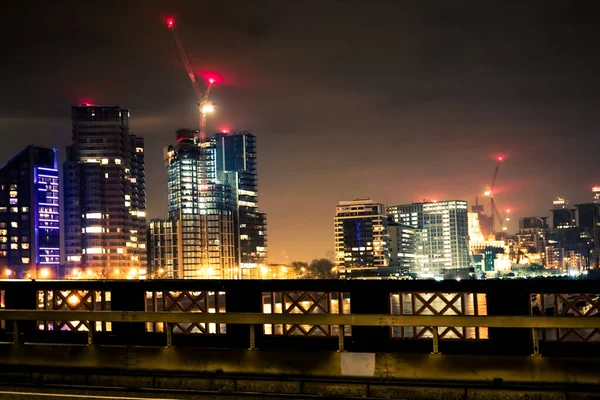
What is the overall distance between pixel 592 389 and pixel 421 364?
317 cm

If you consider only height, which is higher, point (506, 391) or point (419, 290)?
point (419, 290)

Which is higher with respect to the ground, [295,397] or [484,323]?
[484,323]

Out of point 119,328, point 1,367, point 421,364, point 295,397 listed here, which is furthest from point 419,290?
point 1,367

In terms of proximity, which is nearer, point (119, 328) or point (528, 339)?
point (528, 339)

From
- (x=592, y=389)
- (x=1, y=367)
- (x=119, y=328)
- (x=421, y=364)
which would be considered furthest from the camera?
(x=119, y=328)

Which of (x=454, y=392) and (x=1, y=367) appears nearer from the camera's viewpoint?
(x=454, y=392)

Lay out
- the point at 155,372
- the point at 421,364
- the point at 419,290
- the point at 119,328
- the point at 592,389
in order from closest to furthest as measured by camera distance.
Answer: the point at 592,389 → the point at 421,364 → the point at 155,372 → the point at 419,290 → the point at 119,328

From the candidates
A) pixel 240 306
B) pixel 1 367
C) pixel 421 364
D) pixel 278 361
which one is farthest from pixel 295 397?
pixel 1 367

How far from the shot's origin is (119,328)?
22.1m

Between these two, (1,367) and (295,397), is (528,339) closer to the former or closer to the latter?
(295,397)

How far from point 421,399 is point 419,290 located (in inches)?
204

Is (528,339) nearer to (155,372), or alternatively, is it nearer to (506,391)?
(506,391)

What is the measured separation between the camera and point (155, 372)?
1712 centimetres

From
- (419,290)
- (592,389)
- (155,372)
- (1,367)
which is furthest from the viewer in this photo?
(419,290)
